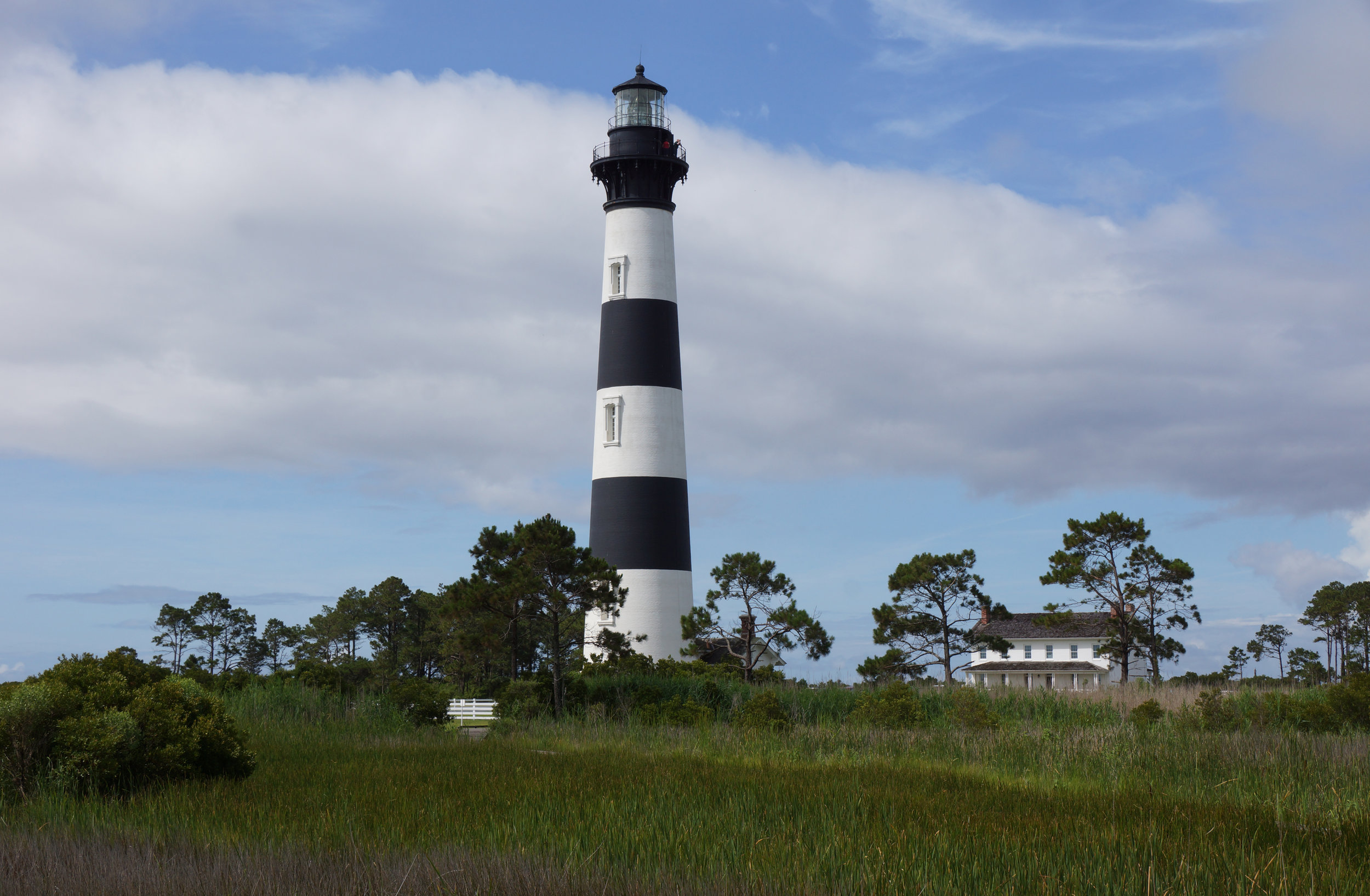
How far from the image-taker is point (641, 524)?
103 ft

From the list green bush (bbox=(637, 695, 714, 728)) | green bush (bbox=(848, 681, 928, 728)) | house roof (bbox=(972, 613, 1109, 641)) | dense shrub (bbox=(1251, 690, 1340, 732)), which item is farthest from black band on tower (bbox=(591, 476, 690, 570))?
house roof (bbox=(972, 613, 1109, 641))

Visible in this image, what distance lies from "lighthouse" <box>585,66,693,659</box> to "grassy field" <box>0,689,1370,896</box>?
51.5 ft

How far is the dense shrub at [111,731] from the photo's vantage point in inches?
403

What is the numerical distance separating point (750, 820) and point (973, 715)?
11175mm

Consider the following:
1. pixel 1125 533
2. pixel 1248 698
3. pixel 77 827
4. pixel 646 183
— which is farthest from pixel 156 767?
pixel 1125 533

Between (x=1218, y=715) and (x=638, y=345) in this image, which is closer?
(x=1218, y=715)

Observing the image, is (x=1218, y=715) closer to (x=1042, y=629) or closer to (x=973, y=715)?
(x=973, y=715)

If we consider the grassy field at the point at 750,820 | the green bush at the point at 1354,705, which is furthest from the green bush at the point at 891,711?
the green bush at the point at 1354,705

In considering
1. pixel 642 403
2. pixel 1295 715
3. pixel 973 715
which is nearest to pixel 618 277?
pixel 642 403

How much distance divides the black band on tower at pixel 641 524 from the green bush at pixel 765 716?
38.6 ft

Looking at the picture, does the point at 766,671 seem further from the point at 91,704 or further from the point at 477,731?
the point at 91,704

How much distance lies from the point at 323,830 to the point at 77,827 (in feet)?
7.14

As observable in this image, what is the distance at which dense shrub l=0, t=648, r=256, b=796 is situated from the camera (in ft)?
33.6

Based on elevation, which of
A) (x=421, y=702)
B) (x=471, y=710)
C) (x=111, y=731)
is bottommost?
(x=471, y=710)
